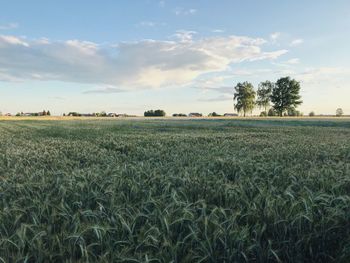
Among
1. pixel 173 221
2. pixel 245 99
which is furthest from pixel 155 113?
pixel 173 221

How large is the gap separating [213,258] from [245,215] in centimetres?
100

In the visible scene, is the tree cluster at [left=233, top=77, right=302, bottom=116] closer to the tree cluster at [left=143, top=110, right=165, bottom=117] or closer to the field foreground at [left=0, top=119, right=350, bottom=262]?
the tree cluster at [left=143, top=110, right=165, bottom=117]

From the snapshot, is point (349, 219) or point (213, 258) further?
point (349, 219)

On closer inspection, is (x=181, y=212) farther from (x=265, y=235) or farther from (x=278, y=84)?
(x=278, y=84)

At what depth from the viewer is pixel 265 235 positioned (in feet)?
12.2

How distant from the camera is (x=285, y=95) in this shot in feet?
380

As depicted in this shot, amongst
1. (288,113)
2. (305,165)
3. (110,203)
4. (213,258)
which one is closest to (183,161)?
(305,165)

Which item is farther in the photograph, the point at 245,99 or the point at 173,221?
the point at 245,99

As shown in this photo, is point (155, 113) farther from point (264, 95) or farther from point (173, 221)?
point (173, 221)

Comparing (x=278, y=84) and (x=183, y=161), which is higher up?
A: (x=278, y=84)

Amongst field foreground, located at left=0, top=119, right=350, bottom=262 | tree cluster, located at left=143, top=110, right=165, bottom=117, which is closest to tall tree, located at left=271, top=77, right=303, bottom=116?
tree cluster, located at left=143, top=110, right=165, bottom=117

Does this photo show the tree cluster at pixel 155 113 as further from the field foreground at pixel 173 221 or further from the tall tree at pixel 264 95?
the field foreground at pixel 173 221

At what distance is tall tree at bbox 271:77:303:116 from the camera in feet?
379

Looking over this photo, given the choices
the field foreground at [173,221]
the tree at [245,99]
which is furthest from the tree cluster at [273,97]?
the field foreground at [173,221]
